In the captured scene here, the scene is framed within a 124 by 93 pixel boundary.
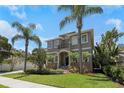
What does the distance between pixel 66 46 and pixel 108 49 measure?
806cm

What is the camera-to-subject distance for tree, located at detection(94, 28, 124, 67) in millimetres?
26734

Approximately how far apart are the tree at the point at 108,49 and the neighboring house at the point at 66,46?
1.32 metres

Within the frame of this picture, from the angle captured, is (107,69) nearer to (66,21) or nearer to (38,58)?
(66,21)

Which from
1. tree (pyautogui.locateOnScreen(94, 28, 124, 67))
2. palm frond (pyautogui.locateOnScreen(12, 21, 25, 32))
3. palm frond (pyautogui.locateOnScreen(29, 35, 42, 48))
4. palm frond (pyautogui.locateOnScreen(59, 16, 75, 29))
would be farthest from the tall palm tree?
palm frond (pyautogui.locateOnScreen(12, 21, 25, 32))

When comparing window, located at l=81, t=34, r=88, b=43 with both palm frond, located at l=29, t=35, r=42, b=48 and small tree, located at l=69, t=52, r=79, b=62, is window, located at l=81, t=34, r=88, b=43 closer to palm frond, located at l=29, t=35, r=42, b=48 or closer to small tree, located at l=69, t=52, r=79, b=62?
small tree, located at l=69, t=52, r=79, b=62

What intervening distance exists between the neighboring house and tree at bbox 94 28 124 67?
132cm

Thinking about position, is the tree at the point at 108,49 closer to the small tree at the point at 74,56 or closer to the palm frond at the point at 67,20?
the small tree at the point at 74,56

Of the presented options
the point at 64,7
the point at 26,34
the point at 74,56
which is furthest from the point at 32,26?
the point at 74,56

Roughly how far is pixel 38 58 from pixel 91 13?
9.20 m

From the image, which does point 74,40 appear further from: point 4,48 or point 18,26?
point 4,48

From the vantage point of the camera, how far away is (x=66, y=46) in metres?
33.5

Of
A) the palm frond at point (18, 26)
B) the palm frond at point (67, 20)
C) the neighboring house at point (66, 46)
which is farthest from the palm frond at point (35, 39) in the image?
the neighboring house at point (66, 46)

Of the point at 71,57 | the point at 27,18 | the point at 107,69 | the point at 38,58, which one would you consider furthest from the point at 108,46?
the point at 27,18
